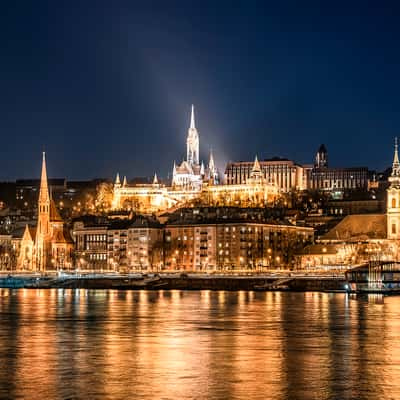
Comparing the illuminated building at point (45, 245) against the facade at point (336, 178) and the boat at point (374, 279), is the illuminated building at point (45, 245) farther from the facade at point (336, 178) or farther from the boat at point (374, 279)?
the facade at point (336, 178)

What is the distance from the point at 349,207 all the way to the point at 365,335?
324ft

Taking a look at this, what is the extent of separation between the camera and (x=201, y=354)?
92.5 ft

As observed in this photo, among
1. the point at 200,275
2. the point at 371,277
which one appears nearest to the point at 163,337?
the point at 371,277

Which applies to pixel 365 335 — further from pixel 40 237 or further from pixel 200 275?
pixel 40 237

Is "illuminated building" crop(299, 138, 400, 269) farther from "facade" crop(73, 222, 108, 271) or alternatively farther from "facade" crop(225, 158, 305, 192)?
"facade" crop(225, 158, 305, 192)

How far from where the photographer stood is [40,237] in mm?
110500

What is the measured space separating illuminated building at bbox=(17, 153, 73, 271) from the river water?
63069 mm

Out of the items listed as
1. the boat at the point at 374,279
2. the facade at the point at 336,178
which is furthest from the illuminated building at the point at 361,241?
the facade at the point at 336,178

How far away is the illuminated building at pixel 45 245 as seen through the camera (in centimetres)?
11012

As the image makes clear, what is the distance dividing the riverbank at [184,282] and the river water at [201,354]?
92.1 ft

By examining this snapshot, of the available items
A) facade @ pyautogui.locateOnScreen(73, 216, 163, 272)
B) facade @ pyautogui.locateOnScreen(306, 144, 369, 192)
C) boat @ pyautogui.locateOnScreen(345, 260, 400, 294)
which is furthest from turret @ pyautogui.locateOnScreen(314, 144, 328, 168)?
boat @ pyautogui.locateOnScreen(345, 260, 400, 294)

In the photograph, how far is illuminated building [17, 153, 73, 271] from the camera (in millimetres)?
110125

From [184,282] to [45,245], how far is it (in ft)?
109

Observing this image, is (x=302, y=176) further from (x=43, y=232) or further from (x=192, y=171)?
(x=43, y=232)
